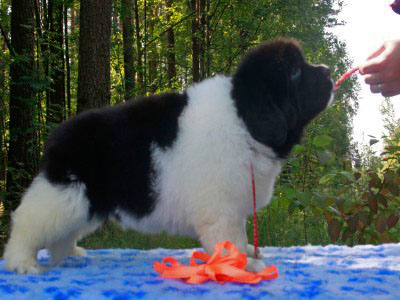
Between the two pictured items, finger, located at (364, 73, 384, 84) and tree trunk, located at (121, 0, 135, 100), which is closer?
finger, located at (364, 73, 384, 84)

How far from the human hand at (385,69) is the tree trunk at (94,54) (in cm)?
391

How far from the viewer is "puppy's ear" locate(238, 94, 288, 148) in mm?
2594

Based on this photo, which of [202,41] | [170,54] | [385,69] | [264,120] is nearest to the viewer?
[385,69]

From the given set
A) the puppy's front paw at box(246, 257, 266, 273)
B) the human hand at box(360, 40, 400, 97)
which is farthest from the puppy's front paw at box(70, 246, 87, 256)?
the human hand at box(360, 40, 400, 97)

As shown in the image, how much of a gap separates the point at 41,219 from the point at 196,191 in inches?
36.4

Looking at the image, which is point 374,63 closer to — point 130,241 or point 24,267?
point 24,267

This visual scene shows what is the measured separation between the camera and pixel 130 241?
17.9 feet

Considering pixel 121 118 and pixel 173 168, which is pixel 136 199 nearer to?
pixel 173 168

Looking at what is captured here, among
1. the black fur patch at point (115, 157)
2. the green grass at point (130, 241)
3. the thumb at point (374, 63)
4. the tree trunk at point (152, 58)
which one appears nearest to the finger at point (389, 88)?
the thumb at point (374, 63)

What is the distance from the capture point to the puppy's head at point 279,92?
261 centimetres

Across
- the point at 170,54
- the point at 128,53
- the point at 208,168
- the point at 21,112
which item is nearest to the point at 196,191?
the point at 208,168

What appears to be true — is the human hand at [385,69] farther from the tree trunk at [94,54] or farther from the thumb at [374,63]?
the tree trunk at [94,54]

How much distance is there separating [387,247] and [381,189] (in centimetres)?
77

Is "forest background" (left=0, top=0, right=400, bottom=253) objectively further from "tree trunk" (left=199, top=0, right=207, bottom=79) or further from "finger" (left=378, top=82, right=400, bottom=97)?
"finger" (left=378, top=82, right=400, bottom=97)
